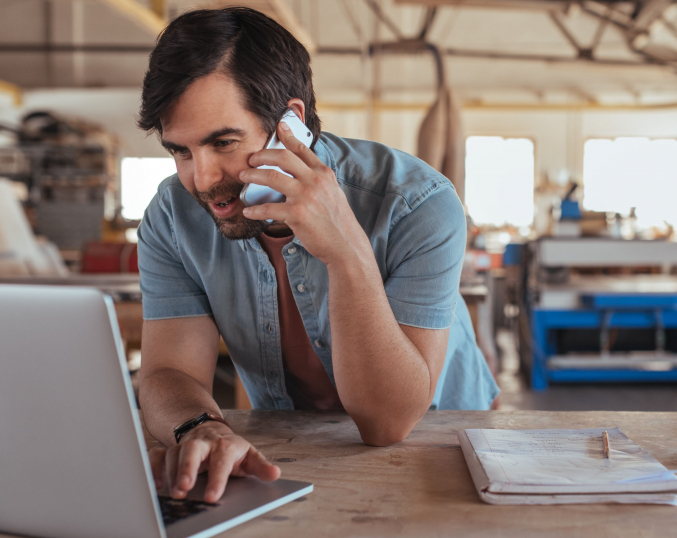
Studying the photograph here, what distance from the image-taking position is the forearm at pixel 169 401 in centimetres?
92

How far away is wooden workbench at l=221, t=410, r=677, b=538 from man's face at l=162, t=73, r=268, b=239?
37 cm

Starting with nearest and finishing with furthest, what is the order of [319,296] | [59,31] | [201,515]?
1. [201,515]
2. [319,296]
3. [59,31]

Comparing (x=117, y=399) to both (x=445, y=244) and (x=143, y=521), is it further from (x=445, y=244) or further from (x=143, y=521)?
(x=445, y=244)

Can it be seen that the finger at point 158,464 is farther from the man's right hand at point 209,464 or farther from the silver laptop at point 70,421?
the silver laptop at point 70,421

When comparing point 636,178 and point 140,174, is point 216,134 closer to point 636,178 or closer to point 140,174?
point 140,174

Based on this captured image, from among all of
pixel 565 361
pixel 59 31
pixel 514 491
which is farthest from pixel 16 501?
pixel 59 31

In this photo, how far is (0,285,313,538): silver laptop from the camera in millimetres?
514

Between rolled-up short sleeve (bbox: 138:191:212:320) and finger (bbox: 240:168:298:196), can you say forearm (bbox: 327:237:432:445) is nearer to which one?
finger (bbox: 240:168:298:196)

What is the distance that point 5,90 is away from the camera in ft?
31.8

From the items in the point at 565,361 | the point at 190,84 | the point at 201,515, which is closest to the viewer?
the point at 201,515

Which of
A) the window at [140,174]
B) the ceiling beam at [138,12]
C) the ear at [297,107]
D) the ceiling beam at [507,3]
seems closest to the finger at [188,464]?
the ear at [297,107]

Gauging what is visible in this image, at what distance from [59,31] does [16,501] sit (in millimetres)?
11504

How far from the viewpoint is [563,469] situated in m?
0.74

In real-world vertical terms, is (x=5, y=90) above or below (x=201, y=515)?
above
